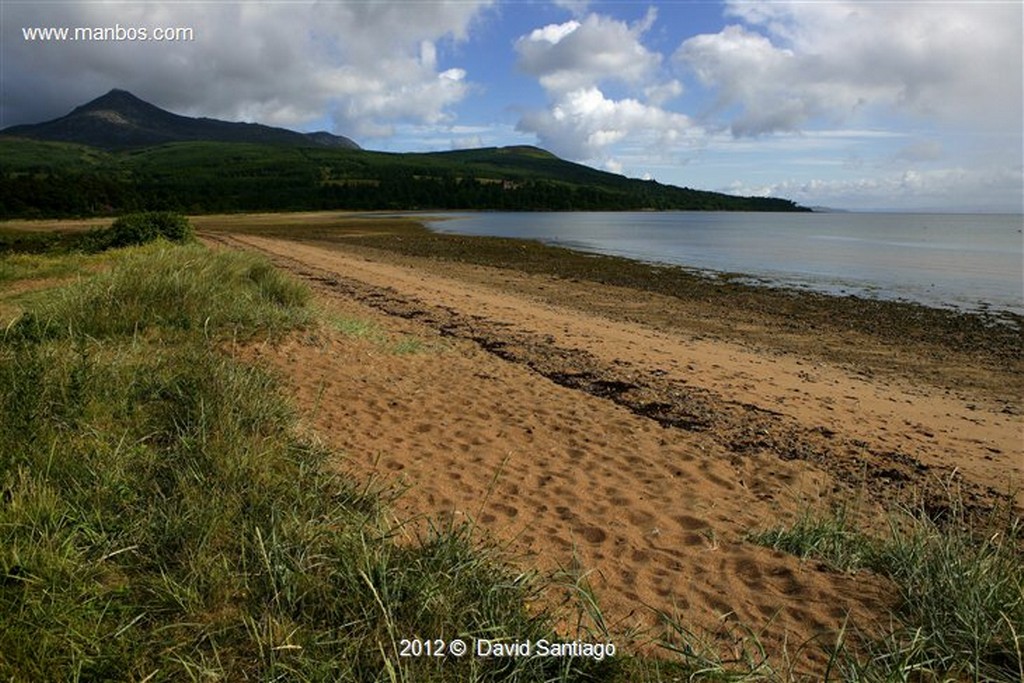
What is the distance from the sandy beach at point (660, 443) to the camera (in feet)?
11.9

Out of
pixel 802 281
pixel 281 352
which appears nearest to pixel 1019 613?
pixel 281 352

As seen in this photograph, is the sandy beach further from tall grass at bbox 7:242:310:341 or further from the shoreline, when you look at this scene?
tall grass at bbox 7:242:310:341

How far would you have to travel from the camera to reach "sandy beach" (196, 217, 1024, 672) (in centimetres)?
362

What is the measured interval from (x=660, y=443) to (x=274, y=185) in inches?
4678

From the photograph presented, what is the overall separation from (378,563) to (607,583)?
1.38m

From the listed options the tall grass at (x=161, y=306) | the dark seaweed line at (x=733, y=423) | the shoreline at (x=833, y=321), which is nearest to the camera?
the dark seaweed line at (x=733, y=423)

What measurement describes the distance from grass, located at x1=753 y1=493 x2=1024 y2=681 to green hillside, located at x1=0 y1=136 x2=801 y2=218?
71778mm

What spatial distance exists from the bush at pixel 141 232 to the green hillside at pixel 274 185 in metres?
45.6

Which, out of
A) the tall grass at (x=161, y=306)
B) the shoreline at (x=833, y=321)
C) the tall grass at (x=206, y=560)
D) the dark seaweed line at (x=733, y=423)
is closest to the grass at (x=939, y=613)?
the dark seaweed line at (x=733, y=423)

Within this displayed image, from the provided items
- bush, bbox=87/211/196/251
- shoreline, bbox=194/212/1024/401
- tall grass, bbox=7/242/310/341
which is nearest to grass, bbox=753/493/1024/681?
tall grass, bbox=7/242/310/341

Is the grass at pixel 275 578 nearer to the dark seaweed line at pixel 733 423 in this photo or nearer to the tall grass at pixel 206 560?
the tall grass at pixel 206 560

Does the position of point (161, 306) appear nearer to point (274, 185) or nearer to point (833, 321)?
point (833, 321)

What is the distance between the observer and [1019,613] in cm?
289

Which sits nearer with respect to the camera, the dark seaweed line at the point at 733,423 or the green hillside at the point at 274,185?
the dark seaweed line at the point at 733,423
